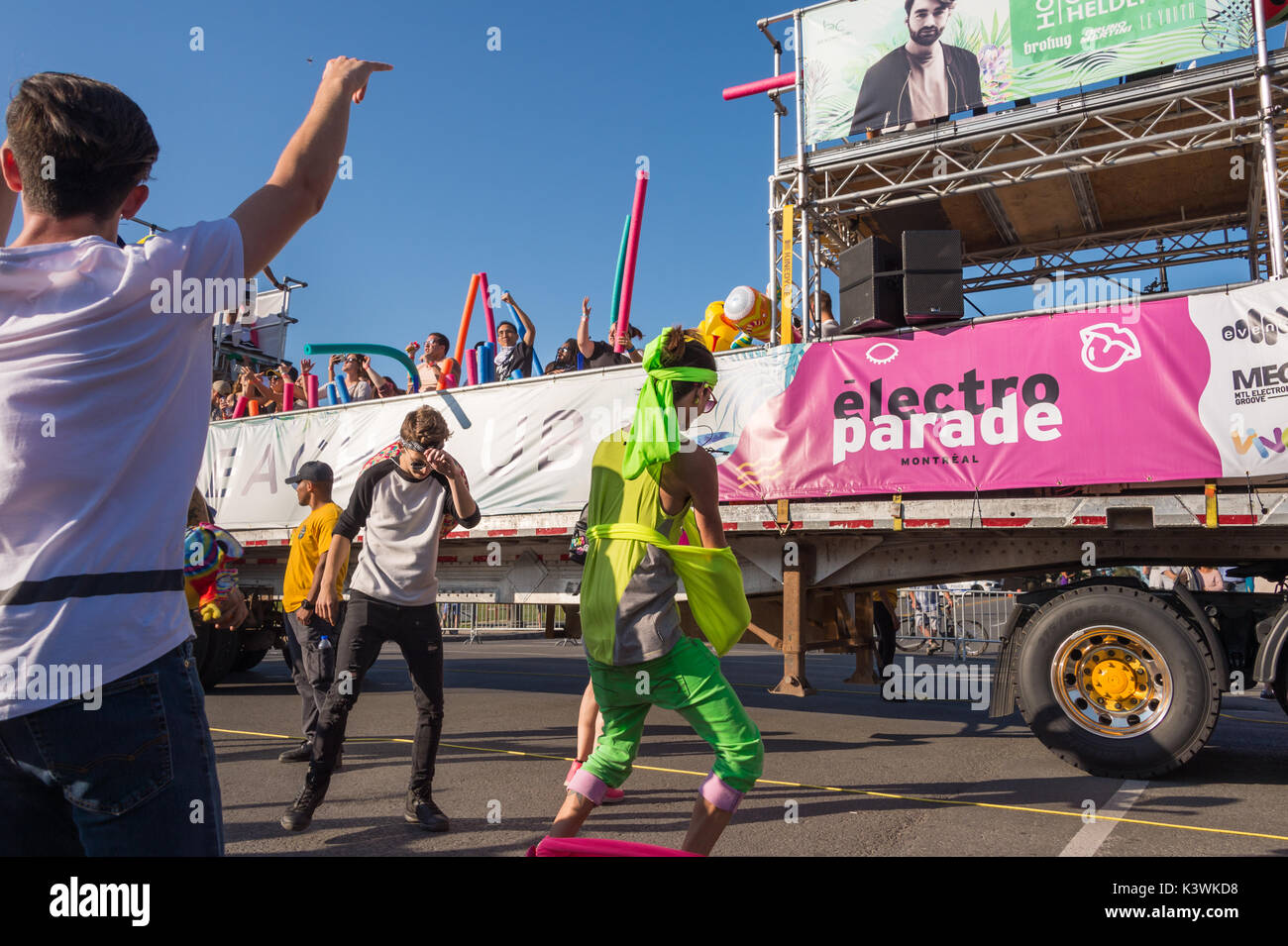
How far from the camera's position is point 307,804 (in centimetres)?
427

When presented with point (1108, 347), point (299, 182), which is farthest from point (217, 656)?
point (299, 182)

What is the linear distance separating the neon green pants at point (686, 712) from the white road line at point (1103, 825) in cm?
203

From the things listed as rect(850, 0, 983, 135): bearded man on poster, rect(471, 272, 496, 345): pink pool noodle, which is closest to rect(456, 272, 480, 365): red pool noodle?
rect(471, 272, 496, 345): pink pool noodle

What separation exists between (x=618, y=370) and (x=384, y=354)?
4.53 m

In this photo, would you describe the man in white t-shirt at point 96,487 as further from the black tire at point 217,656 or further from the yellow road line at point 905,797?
the black tire at point 217,656

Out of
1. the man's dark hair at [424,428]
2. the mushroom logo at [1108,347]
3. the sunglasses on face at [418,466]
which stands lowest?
the sunglasses on face at [418,466]

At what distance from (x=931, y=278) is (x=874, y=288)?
45cm

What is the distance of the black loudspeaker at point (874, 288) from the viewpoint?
7.04 metres

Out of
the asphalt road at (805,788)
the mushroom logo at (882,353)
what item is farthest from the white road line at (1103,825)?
the mushroom logo at (882,353)

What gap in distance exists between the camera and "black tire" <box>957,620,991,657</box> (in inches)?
573

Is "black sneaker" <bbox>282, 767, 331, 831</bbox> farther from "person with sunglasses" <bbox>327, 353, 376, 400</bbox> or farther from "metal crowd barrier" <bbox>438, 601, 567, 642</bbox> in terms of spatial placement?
"metal crowd barrier" <bbox>438, 601, 567, 642</bbox>

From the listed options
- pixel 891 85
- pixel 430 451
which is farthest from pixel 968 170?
pixel 430 451

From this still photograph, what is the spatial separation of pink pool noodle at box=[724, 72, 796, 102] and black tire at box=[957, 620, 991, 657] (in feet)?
29.5
